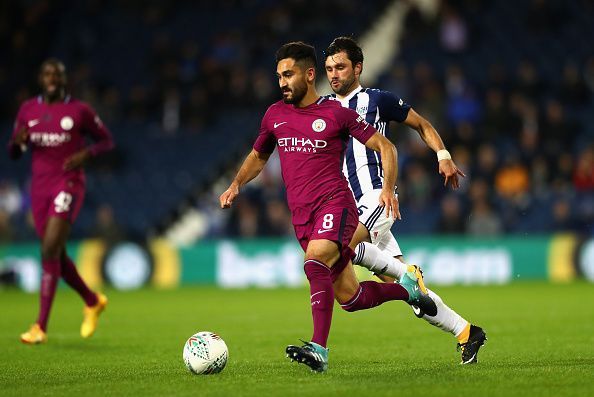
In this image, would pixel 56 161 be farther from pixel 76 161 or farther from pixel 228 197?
pixel 228 197

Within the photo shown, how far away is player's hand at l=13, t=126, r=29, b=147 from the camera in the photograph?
10500 millimetres

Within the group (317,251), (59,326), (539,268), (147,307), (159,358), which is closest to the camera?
(317,251)

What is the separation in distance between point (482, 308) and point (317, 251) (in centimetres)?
733

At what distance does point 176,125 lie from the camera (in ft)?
83.1

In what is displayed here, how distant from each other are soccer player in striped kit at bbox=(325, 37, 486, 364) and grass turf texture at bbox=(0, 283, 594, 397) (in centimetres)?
30

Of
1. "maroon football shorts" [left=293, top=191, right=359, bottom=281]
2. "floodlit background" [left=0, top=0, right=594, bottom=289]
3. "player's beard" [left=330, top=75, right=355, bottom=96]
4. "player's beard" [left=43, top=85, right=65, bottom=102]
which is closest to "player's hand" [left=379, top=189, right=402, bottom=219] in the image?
"maroon football shorts" [left=293, top=191, right=359, bottom=281]

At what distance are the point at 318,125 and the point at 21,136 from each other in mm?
4088

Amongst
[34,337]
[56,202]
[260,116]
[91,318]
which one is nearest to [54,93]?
[56,202]

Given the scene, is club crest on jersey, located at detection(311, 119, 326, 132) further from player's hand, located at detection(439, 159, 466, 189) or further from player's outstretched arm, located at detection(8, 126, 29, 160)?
player's outstretched arm, located at detection(8, 126, 29, 160)

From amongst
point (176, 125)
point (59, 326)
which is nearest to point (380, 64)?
point (176, 125)

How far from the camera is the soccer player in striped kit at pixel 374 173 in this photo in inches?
314

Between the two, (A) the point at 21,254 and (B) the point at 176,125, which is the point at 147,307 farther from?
(B) the point at 176,125

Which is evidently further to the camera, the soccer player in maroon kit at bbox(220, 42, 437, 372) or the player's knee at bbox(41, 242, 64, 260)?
the player's knee at bbox(41, 242, 64, 260)

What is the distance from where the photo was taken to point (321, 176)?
7465mm
